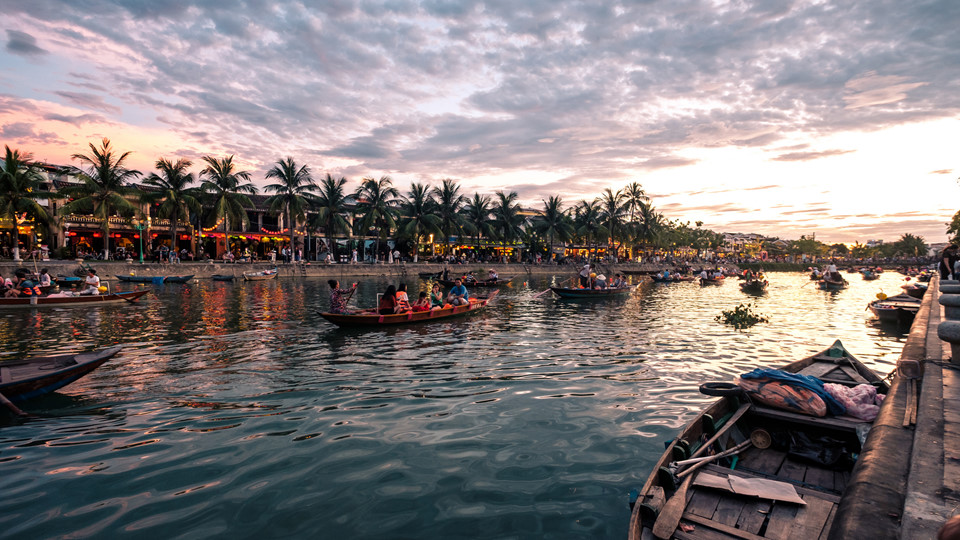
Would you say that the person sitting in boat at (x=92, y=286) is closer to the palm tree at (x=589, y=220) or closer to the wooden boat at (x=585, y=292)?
the wooden boat at (x=585, y=292)

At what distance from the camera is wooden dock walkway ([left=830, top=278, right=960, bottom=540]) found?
320 centimetres

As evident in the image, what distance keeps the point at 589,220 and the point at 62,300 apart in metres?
65.8

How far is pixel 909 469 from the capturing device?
401 centimetres

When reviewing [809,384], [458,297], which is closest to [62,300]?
[458,297]

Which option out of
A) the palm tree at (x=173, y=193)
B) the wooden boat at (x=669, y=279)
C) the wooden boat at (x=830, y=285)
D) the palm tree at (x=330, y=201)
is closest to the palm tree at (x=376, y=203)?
the palm tree at (x=330, y=201)

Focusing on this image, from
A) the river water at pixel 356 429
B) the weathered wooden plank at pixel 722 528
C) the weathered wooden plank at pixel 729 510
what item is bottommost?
the river water at pixel 356 429

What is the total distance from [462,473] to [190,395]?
6.44m

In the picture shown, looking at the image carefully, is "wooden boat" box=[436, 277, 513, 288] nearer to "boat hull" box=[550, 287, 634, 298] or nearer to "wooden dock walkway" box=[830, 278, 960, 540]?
"boat hull" box=[550, 287, 634, 298]

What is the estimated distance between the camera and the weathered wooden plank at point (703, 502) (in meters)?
4.11

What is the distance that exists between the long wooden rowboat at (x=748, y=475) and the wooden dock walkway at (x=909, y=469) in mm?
425

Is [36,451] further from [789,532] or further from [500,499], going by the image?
Answer: [789,532]

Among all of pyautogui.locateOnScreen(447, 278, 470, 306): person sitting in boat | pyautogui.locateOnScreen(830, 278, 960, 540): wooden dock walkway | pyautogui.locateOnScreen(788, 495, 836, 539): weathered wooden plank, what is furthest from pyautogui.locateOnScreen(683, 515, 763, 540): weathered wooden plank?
pyautogui.locateOnScreen(447, 278, 470, 306): person sitting in boat

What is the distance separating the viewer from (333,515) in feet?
17.3

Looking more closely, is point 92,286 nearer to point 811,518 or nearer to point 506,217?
point 811,518
